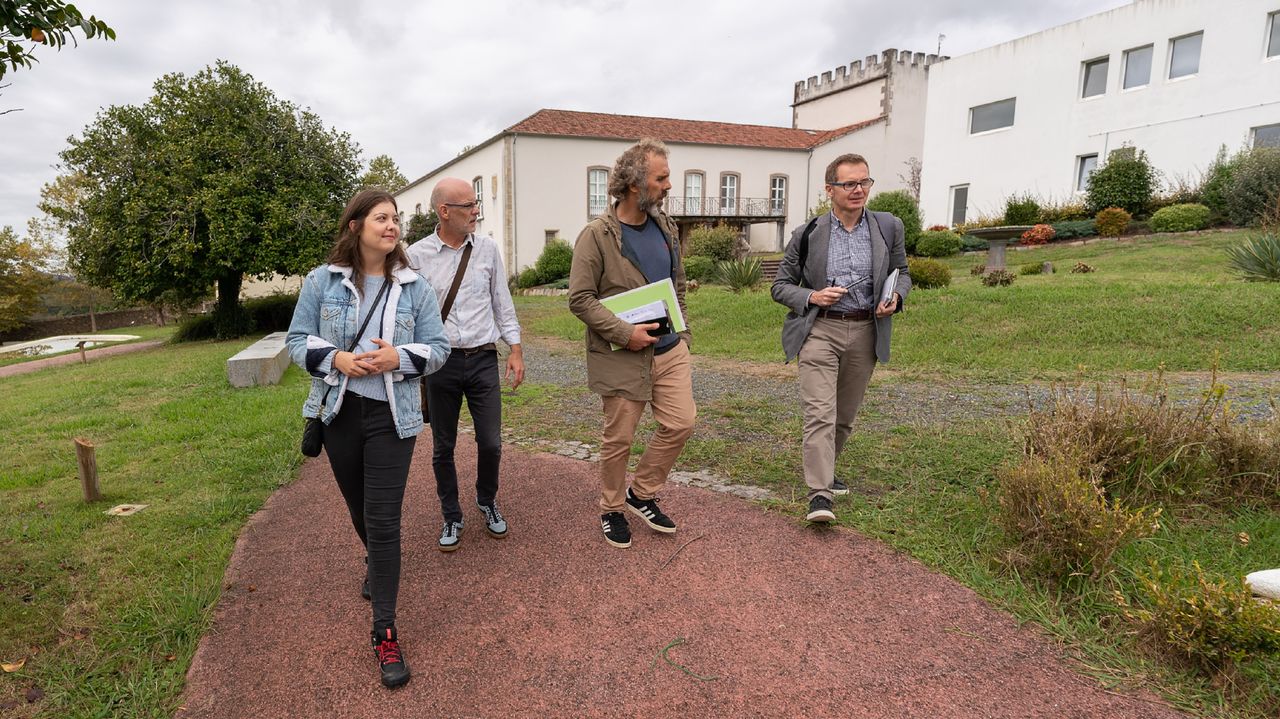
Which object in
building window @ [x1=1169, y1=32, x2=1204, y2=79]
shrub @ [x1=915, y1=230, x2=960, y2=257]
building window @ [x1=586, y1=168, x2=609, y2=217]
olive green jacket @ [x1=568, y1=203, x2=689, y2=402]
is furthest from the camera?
building window @ [x1=586, y1=168, x2=609, y2=217]

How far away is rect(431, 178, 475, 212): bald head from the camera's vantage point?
3.42 m

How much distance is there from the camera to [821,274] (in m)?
3.87

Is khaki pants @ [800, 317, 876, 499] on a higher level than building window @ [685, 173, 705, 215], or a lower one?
lower

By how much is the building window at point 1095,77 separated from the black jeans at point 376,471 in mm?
26430

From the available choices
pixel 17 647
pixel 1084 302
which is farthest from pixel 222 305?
pixel 1084 302

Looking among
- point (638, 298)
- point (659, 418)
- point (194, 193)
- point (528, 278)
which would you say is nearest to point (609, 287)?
point (638, 298)

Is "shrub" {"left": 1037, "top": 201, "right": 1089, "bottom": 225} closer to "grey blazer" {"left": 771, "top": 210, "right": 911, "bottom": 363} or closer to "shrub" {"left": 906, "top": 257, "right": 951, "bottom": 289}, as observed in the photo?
"shrub" {"left": 906, "top": 257, "right": 951, "bottom": 289}

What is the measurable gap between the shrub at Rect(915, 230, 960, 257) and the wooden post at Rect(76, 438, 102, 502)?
70.7 ft

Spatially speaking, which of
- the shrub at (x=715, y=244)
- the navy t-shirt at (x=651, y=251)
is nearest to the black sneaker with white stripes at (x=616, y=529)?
the navy t-shirt at (x=651, y=251)

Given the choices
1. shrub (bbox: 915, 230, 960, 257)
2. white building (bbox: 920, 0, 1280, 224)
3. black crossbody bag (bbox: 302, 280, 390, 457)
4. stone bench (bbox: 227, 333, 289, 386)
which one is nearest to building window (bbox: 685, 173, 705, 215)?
white building (bbox: 920, 0, 1280, 224)

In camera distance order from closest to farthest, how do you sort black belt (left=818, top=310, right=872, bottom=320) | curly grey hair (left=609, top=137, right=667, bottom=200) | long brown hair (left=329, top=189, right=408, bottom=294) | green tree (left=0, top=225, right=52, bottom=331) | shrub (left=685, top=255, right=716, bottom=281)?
1. long brown hair (left=329, top=189, right=408, bottom=294)
2. curly grey hair (left=609, top=137, right=667, bottom=200)
3. black belt (left=818, top=310, right=872, bottom=320)
4. shrub (left=685, top=255, right=716, bottom=281)
5. green tree (left=0, top=225, right=52, bottom=331)

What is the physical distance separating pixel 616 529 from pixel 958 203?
88.5ft

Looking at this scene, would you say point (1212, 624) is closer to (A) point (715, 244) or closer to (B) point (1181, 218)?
(B) point (1181, 218)

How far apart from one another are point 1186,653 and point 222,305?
70.6 ft
